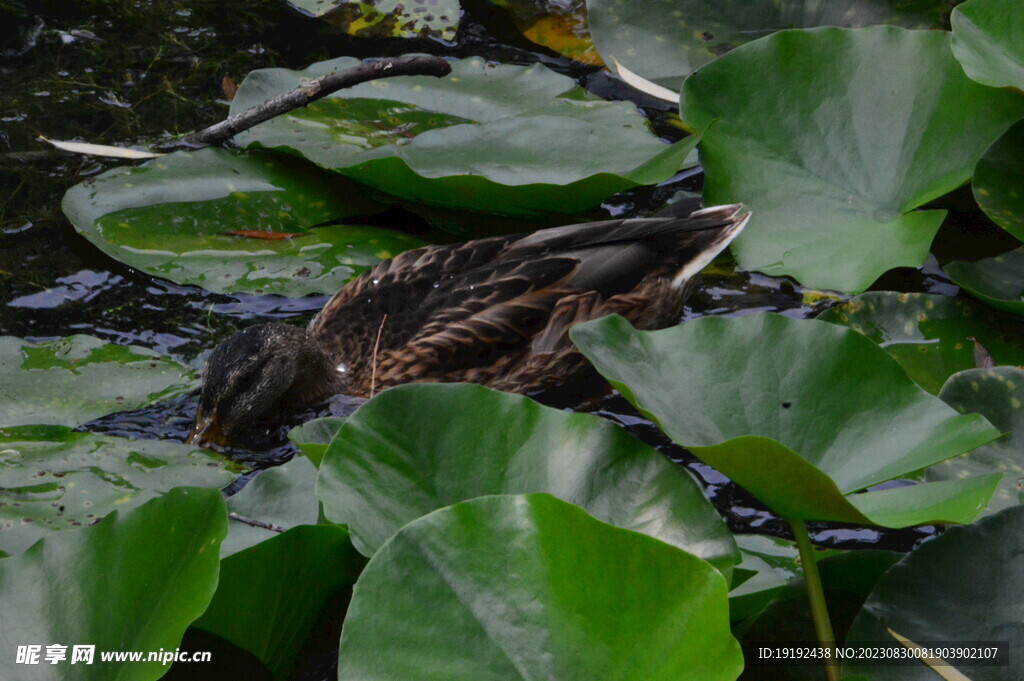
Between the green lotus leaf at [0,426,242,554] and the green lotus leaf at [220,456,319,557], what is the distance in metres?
0.33

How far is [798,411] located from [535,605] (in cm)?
85

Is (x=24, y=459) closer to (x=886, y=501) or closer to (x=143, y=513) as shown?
(x=143, y=513)

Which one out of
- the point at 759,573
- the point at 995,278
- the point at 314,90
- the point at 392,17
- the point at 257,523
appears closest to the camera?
the point at 759,573

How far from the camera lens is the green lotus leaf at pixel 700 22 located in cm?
503

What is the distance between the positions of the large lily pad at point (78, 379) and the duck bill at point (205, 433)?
0.15 meters

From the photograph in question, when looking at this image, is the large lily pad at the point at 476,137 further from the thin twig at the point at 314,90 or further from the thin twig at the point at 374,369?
the thin twig at the point at 374,369

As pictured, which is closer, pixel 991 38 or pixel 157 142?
pixel 991 38

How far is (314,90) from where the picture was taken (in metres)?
4.82

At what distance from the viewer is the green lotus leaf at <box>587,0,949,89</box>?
16.5 ft

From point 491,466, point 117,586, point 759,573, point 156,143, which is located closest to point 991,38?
point 759,573

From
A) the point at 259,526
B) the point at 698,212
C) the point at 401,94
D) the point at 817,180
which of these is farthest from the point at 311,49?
the point at 259,526

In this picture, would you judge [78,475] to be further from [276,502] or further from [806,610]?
[806,610]

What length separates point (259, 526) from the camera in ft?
9.05

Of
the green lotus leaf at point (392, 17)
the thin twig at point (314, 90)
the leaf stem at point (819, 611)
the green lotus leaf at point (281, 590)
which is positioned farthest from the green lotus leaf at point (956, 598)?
the green lotus leaf at point (392, 17)
